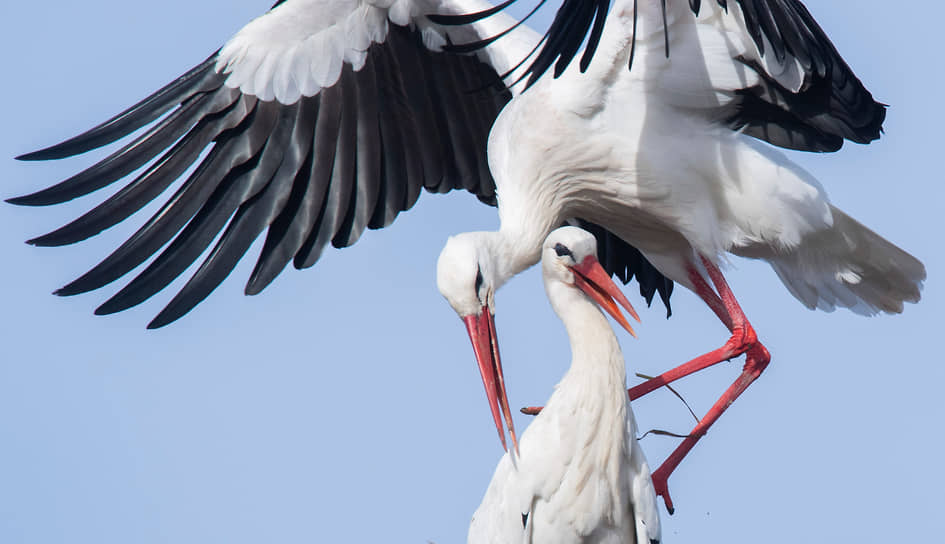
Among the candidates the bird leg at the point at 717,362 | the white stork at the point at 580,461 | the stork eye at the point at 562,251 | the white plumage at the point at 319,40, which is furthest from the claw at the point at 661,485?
the white plumage at the point at 319,40

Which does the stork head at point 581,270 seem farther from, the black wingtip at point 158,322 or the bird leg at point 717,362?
the black wingtip at point 158,322

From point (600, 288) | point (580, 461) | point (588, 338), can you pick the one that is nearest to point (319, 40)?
point (600, 288)

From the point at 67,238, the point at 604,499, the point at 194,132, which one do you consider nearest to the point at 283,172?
the point at 194,132

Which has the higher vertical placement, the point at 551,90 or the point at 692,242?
the point at 551,90

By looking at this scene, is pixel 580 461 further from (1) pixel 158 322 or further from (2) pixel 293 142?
(2) pixel 293 142

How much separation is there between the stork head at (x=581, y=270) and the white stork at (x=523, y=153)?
0.24 meters

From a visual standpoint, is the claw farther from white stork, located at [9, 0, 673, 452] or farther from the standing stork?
white stork, located at [9, 0, 673, 452]

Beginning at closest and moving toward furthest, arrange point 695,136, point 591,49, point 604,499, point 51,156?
point 591,49
point 604,499
point 51,156
point 695,136

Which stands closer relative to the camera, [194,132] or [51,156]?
[51,156]

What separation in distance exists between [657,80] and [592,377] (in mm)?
1231

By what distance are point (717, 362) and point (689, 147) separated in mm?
1014

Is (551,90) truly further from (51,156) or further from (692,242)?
(51,156)

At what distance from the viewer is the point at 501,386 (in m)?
5.16

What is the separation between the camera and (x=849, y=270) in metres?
6.11
